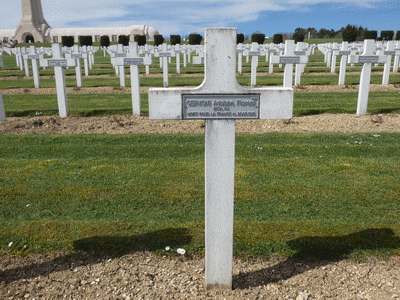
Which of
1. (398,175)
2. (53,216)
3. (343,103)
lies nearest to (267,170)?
(398,175)

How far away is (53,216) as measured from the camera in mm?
4242

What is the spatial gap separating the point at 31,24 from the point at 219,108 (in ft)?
271

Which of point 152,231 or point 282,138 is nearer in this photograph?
point 152,231

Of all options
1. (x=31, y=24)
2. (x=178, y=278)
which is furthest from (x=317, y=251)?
(x=31, y=24)

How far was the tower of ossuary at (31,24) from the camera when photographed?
72.9 meters

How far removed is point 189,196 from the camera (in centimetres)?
477

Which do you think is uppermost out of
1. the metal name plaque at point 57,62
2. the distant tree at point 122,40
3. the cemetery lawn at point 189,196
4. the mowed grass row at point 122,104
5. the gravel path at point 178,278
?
the distant tree at point 122,40

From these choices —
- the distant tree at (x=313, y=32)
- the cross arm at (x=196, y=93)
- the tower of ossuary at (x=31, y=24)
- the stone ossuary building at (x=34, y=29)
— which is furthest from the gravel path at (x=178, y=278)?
the distant tree at (x=313, y=32)

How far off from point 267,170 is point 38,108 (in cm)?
842

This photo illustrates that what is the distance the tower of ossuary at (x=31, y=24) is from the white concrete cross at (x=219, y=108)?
268 feet

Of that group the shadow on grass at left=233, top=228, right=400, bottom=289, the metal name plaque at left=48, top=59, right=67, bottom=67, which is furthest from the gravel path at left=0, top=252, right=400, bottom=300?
the metal name plaque at left=48, top=59, right=67, bottom=67

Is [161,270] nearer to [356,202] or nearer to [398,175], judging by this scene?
[356,202]

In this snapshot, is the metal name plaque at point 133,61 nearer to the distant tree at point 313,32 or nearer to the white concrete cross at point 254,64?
the white concrete cross at point 254,64

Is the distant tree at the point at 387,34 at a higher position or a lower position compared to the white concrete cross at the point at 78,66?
higher
